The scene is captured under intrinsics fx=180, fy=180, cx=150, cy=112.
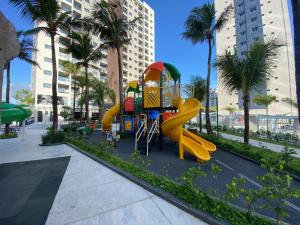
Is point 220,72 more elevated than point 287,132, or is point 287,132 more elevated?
point 220,72

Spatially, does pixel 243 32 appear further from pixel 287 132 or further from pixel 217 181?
pixel 217 181

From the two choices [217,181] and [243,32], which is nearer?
[217,181]

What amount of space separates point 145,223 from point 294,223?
273 centimetres

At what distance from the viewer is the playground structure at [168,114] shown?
784 cm

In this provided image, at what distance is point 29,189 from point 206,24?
14887 millimetres

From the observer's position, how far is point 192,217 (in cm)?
321

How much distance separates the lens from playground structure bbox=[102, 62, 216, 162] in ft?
25.7

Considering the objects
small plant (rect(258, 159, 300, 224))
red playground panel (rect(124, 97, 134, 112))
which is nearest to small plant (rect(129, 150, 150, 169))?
small plant (rect(258, 159, 300, 224))

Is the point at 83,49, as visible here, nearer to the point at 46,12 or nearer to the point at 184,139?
the point at 46,12

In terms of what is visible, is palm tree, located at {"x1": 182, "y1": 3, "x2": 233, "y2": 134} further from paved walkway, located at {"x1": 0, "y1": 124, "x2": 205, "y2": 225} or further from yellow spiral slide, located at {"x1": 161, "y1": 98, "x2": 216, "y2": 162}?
paved walkway, located at {"x1": 0, "y1": 124, "x2": 205, "y2": 225}

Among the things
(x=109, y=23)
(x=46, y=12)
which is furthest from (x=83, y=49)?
(x=46, y=12)

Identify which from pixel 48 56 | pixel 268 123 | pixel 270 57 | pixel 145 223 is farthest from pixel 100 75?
pixel 145 223

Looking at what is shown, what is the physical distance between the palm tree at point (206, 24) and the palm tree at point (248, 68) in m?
3.75

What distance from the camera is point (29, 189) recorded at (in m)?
4.47
